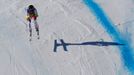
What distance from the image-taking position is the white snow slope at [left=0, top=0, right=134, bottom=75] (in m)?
11.2

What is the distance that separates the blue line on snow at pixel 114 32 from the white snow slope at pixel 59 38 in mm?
160

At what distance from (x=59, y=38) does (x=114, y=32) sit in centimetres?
182

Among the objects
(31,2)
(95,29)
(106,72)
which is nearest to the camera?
(106,72)

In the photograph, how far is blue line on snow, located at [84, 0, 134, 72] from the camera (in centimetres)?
1132

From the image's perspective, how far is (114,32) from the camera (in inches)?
494

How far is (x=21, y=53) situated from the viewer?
1183 cm

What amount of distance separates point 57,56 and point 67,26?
164 centimetres

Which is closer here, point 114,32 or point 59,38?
point 59,38

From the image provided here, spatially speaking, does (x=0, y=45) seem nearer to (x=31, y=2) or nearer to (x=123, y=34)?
(x=31, y=2)

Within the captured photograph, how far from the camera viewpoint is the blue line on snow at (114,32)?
37.1 feet

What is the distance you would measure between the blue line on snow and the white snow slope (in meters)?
0.16

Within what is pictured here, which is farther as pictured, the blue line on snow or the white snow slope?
the blue line on snow

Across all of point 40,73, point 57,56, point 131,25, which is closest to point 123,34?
point 131,25

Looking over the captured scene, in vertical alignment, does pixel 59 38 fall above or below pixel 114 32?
below
